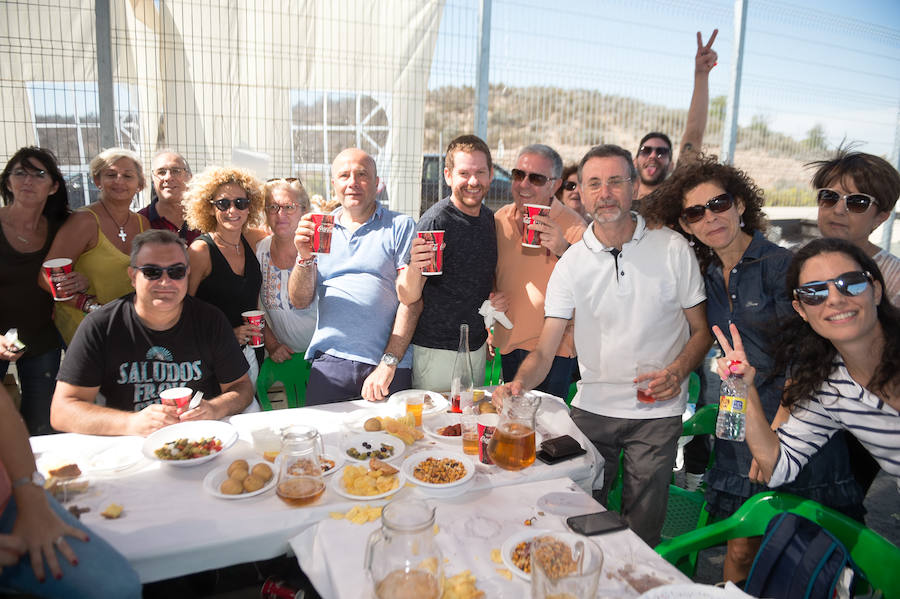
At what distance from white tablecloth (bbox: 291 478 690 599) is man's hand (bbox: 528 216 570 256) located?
141 cm

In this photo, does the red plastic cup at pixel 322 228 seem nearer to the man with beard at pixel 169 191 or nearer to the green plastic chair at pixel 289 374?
the green plastic chair at pixel 289 374

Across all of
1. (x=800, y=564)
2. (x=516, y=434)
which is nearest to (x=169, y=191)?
(x=516, y=434)

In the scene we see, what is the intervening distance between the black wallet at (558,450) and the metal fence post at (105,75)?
4666mm

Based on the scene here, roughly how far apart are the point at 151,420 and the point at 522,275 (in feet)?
7.22

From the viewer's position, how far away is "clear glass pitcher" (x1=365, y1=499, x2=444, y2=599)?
4.37 ft

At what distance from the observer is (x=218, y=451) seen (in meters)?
2.13

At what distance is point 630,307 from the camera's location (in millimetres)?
2727

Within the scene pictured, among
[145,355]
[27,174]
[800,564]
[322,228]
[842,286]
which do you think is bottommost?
[800,564]

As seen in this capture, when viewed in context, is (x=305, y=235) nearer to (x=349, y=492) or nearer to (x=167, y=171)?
(x=349, y=492)

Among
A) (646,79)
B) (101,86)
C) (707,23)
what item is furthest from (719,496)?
(707,23)

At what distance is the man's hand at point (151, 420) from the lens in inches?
91.0

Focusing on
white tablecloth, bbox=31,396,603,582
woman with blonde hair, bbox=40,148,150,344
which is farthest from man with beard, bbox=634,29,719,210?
woman with blonde hair, bbox=40,148,150,344

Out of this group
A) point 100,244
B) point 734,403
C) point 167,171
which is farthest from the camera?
point 167,171

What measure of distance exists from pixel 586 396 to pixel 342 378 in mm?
1413
